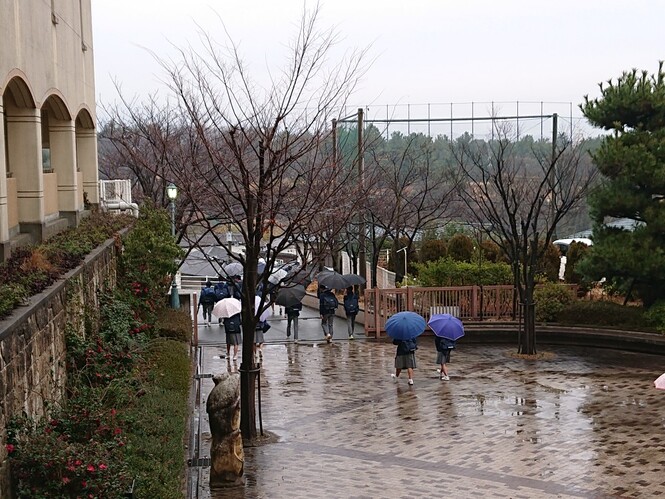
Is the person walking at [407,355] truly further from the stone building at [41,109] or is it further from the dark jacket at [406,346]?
the stone building at [41,109]

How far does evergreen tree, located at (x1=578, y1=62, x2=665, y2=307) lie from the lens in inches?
852

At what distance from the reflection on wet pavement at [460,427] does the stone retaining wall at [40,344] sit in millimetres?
2722

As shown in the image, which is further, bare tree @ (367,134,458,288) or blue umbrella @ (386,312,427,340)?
bare tree @ (367,134,458,288)

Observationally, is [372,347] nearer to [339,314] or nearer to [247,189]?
[339,314]

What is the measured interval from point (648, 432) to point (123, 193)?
712 inches

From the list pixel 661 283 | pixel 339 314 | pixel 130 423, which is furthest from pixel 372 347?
pixel 130 423

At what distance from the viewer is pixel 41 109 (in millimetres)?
17656

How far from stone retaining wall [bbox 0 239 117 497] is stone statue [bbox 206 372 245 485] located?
6.53ft

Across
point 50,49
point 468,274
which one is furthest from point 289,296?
point 50,49

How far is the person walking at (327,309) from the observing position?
22.4 meters

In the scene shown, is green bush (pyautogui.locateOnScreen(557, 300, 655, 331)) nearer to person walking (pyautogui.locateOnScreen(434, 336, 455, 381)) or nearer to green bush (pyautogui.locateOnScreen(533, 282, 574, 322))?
green bush (pyautogui.locateOnScreen(533, 282, 574, 322))

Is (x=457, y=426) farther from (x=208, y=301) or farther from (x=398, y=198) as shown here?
(x=398, y=198)

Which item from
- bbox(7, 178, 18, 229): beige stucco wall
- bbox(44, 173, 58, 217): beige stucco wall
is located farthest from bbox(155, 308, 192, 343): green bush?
bbox(7, 178, 18, 229): beige stucco wall

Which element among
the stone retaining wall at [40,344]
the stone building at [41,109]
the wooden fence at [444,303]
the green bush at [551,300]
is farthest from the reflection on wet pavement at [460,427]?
the stone building at [41,109]
